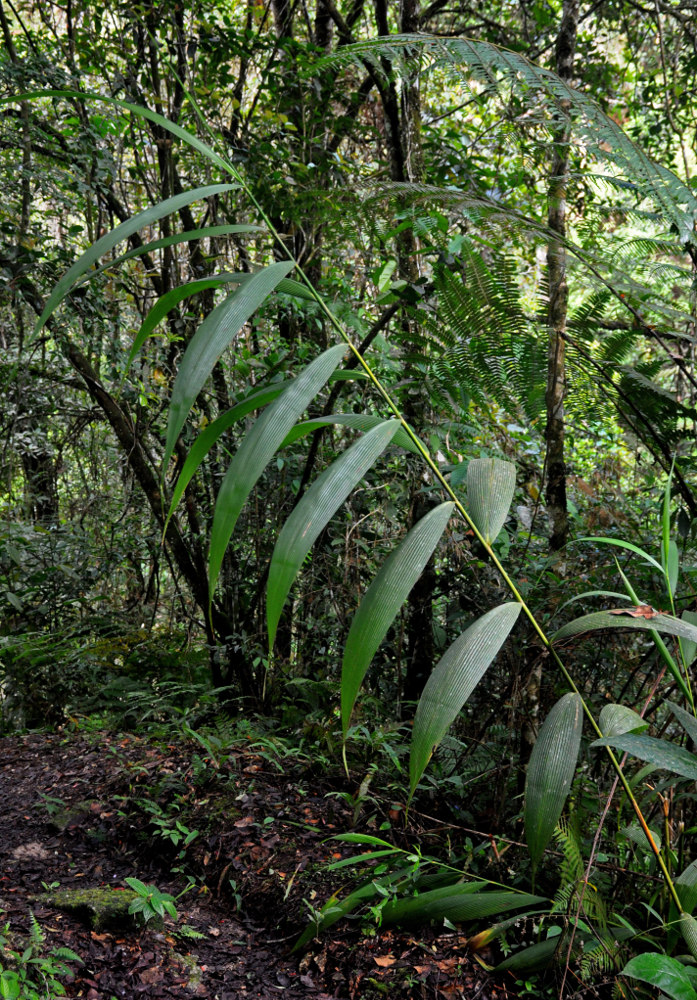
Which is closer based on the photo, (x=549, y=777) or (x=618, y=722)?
(x=549, y=777)

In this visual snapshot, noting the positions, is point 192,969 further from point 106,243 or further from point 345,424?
point 106,243

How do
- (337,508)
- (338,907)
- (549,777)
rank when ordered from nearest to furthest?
(337,508), (549,777), (338,907)

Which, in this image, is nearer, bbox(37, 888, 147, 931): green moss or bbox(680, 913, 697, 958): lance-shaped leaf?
bbox(680, 913, 697, 958): lance-shaped leaf

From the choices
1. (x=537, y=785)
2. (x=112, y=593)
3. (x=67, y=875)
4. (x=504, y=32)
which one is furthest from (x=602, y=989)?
→ (x=504, y=32)

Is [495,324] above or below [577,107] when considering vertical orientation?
below

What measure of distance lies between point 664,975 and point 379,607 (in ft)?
2.85

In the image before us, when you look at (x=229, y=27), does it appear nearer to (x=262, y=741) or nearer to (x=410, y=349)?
(x=410, y=349)

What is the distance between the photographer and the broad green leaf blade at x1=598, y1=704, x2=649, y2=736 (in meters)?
1.23

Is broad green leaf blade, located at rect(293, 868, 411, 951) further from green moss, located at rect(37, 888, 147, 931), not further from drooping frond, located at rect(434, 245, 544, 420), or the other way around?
drooping frond, located at rect(434, 245, 544, 420)

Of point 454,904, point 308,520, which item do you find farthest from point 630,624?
point 454,904

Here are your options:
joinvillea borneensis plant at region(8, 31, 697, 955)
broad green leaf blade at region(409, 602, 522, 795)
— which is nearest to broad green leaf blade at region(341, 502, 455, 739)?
joinvillea borneensis plant at region(8, 31, 697, 955)

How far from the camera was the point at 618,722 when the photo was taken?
126 centimetres

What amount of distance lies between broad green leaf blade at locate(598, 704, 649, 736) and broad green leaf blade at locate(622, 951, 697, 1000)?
0.37m

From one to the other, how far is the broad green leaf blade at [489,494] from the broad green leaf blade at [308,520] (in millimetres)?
279
